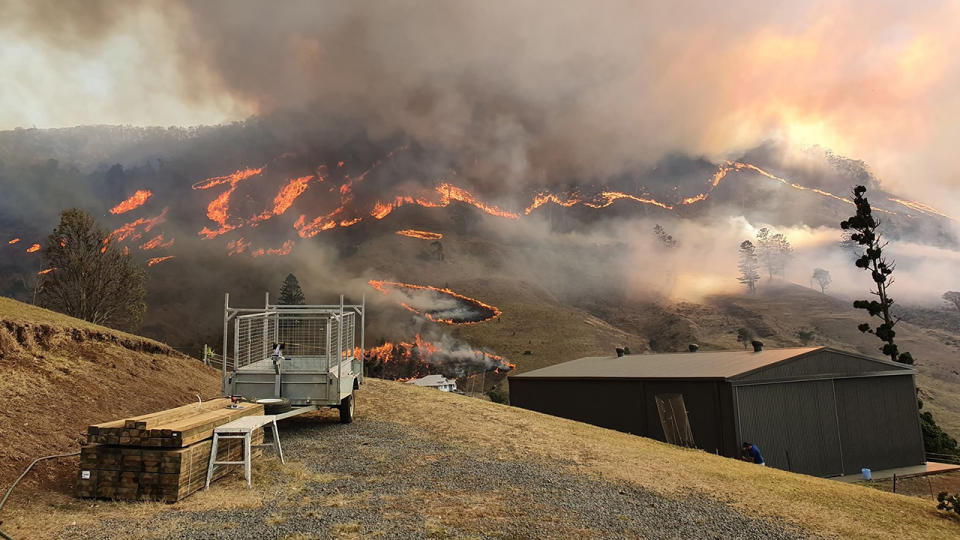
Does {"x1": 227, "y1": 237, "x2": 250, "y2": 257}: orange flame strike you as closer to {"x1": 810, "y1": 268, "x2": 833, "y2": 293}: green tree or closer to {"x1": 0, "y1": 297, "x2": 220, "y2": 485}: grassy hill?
{"x1": 0, "y1": 297, "x2": 220, "y2": 485}: grassy hill

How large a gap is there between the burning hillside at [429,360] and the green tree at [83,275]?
45609 mm

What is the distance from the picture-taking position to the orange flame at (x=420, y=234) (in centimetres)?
18462

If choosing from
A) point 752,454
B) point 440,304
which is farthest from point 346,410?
point 440,304

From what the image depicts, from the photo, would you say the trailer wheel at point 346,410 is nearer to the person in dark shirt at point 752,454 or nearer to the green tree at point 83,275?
the person in dark shirt at point 752,454

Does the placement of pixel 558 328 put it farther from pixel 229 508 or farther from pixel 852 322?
pixel 229 508

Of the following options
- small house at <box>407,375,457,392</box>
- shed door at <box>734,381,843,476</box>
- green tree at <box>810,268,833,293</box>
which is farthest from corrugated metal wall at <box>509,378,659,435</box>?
green tree at <box>810,268,833,293</box>

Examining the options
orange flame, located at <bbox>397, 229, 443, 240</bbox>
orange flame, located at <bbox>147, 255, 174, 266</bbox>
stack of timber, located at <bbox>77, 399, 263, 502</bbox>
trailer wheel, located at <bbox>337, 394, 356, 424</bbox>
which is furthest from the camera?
orange flame, located at <bbox>397, 229, 443, 240</bbox>

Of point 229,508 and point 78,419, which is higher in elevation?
point 78,419

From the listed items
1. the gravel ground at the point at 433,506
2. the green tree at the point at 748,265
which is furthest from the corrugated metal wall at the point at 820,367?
the green tree at the point at 748,265

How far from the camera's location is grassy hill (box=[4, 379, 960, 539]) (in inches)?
278

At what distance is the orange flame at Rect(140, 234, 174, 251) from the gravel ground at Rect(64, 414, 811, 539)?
186828mm

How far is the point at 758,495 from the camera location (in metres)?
11.0

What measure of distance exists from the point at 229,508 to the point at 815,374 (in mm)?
28134

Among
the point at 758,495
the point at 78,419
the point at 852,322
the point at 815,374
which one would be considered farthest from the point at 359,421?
the point at 852,322
